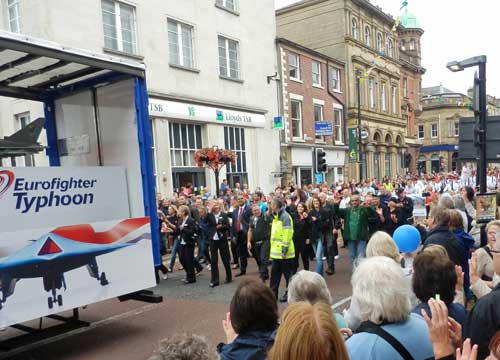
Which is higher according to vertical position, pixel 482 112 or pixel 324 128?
pixel 324 128

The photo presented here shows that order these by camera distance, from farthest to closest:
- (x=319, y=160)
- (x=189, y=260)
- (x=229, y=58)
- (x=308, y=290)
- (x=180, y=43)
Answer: (x=229, y=58), (x=180, y=43), (x=319, y=160), (x=189, y=260), (x=308, y=290)

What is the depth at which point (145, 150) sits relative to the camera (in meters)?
5.61

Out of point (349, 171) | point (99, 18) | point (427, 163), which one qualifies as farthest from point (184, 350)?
point (427, 163)

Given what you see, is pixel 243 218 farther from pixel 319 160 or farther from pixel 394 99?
pixel 394 99

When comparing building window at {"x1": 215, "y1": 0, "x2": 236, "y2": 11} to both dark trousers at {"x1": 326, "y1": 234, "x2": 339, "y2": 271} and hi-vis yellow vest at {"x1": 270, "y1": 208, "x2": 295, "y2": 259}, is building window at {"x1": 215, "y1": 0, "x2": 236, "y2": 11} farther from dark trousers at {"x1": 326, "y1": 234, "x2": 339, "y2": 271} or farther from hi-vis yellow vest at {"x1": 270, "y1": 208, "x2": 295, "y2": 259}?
hi-vis yellow vest at {"x1": 270, "y1": 208, "x2": 295, "y2": 259}

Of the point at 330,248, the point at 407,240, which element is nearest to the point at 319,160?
the point at 330,248

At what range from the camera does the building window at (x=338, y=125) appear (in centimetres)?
2973

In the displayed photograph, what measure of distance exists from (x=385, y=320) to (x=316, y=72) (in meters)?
26.7

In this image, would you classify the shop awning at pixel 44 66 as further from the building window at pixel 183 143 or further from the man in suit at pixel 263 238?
the building window at pixel 183 143

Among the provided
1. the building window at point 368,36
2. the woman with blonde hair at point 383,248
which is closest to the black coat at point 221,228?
the woman with blonde hair at point 383,248

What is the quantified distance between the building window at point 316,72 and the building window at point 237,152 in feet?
30.1

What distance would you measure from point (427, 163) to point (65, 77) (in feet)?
206

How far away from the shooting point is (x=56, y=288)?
471 centimetres

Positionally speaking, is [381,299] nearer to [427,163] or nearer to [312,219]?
[312,219]
